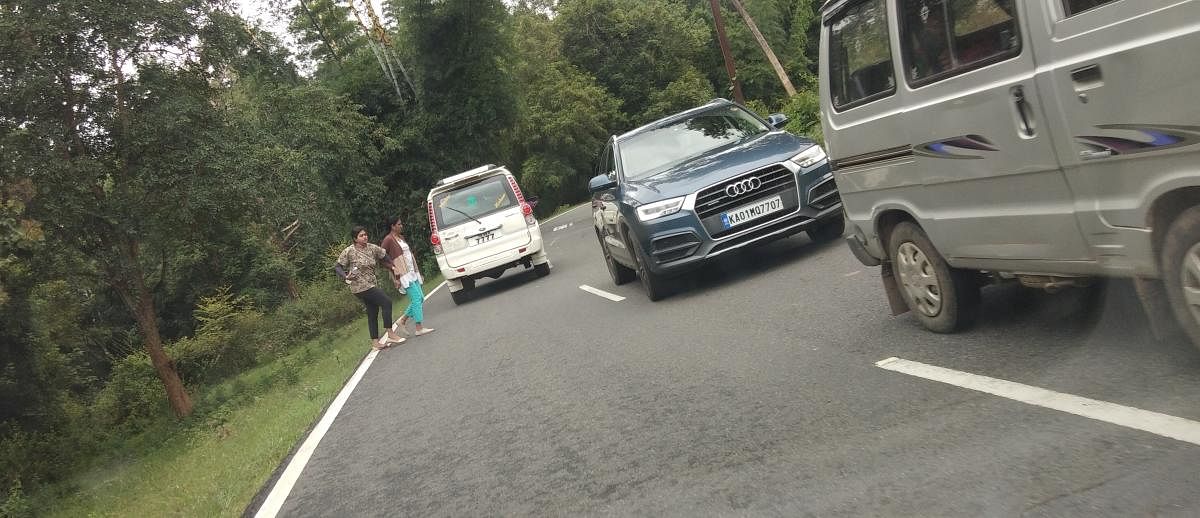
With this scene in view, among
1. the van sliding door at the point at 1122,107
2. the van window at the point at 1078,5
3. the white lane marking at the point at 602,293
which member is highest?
the van window at the point at 1078,5

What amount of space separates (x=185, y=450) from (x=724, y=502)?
397 inches

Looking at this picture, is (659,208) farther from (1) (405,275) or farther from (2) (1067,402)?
(2) (1067,402)

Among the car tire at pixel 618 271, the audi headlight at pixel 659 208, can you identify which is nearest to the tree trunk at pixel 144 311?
the car tire at pixel 618 271

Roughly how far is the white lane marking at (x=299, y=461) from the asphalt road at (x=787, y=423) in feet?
0.35

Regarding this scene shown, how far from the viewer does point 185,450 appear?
479 inches

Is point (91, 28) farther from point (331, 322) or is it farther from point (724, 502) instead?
point (331, 322)

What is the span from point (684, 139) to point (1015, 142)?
6789 millimetres

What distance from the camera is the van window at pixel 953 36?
4.33m

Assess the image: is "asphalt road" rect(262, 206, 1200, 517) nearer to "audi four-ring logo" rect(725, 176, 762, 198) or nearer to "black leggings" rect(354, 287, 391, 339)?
"audi four-ring logo" rect(725, 176, 762, 198)

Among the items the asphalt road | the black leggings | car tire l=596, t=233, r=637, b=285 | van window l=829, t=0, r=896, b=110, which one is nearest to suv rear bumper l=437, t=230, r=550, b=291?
the black leggings

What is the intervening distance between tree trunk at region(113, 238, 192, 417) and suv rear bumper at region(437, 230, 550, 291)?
200 inches

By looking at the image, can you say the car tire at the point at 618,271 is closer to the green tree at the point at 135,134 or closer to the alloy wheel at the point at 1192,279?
the green tree at the point at 135,134

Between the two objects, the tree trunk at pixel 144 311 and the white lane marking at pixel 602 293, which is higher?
the tree trunk at pixel 144 311

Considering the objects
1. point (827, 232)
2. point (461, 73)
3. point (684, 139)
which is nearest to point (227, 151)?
point (684, 139)
